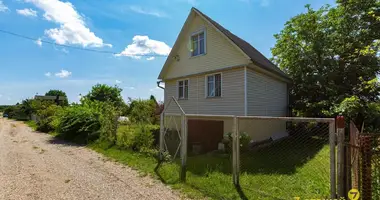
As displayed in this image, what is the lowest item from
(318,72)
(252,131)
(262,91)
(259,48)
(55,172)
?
(55,172)

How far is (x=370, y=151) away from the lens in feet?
10.9

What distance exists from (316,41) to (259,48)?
12.5 ft

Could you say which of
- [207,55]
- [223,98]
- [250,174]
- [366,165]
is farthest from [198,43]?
[366,165]

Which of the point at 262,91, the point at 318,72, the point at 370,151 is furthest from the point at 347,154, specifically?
the point at 318,72

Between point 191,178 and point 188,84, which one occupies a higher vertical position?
point 188,84

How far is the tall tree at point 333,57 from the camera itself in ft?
44.5

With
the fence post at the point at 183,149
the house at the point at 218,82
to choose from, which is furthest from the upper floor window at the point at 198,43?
the fence post at the point at 183,149

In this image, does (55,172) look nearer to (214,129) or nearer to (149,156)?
(149,156)

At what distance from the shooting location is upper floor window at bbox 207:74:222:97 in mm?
11492

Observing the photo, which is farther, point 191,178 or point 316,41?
point 316,41

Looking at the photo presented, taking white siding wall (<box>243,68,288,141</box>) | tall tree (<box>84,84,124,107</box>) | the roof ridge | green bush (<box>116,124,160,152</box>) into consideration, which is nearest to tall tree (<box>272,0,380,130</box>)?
white siding wall (<box>243,68,288,141</box>)

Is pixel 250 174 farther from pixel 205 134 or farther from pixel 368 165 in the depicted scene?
pixel 205 134

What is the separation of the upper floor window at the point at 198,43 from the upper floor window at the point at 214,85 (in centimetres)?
156

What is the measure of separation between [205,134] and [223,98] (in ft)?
6.63
